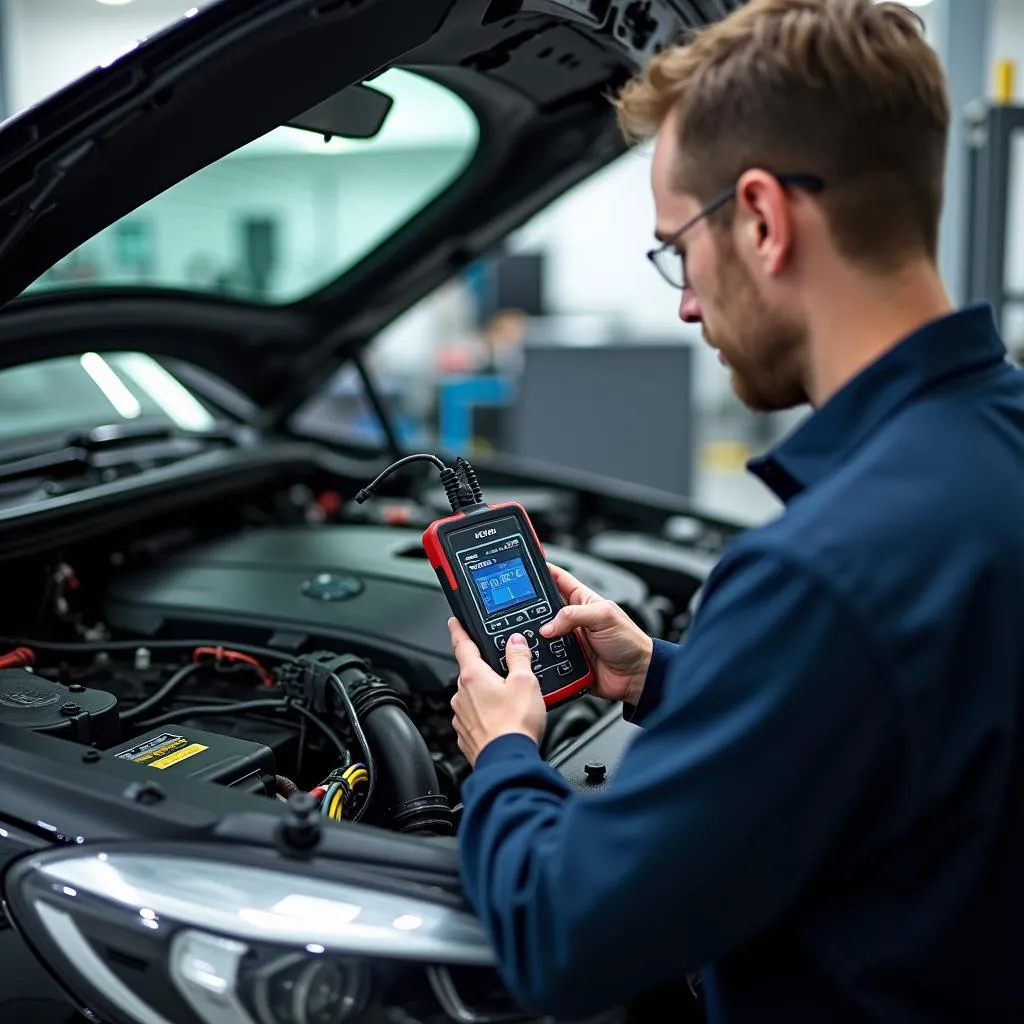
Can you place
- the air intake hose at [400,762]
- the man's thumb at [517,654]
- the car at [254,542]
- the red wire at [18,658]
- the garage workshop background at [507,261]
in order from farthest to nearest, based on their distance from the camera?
the garage workshop background at [507,261], the red wire at [18,658], the air intake hose at [400,762], the man's thumb at [517,654], the car at [254,542]

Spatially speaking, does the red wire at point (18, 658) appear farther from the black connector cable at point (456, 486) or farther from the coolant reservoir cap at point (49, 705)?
the black connector cable at point (456, 486)

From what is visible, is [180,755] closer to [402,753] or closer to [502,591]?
[402,753]

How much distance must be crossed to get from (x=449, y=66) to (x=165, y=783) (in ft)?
3.53

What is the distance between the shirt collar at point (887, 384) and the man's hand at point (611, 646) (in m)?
0.38

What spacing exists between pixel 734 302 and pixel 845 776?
1.33ft

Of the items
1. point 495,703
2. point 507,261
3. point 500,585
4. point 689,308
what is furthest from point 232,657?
point 507,261

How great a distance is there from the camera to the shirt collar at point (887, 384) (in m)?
0.85

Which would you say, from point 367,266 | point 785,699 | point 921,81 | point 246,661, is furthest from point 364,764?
point 367,266

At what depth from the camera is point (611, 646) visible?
125cm

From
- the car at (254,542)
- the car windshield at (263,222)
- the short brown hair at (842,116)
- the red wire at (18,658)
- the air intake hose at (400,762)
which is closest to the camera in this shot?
the short brown hair at (842,116)

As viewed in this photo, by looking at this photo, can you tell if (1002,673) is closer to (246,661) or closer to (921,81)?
(921,81)

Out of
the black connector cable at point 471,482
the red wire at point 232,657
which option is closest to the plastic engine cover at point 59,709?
the red wire at point 232,657

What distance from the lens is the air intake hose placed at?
1209 mm

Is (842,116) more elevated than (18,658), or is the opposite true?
(842,116)
